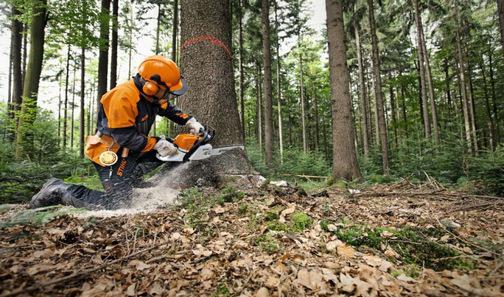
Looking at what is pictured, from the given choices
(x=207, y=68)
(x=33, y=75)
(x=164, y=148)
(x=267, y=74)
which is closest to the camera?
(x=164, y=148)

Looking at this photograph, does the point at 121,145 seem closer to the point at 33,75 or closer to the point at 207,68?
the point at 207,68

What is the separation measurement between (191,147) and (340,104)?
4.75 meters

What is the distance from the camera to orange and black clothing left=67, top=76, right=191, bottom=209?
3.05 metres

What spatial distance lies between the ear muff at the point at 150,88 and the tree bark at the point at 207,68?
74 cm

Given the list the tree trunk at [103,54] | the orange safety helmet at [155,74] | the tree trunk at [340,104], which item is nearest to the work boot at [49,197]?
the orange safety helmet at [155,74]

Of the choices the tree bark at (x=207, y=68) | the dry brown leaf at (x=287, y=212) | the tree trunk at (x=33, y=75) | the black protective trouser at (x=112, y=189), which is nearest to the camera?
the dry brown leaf at (x=287, y=212)

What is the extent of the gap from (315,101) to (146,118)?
84.4 ft

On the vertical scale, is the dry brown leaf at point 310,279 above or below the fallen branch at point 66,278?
below

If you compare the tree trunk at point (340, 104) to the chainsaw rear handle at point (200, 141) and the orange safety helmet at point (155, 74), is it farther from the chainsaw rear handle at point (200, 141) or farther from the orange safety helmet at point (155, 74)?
the orange safety helmet at point (155, 74)

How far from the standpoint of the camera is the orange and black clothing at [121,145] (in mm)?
3055

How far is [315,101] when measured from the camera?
27.5 m

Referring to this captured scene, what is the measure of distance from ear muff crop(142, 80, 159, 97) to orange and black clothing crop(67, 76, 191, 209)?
0.30 feet

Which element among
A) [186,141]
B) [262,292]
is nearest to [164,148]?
[186,141]

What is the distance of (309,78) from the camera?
2644 centimetres
